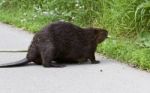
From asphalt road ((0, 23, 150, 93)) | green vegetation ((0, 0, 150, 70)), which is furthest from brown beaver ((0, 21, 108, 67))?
green vegetation ((0, 0, 150, 70))

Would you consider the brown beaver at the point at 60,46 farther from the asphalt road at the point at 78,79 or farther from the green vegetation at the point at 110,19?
the green vegetation at the point at 110,19

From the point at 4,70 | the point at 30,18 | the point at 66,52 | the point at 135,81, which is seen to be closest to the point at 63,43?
the point at 66,52

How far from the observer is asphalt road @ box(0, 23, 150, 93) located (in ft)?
18.2

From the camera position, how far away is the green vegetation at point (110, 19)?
7.16 metres

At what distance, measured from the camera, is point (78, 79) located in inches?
236

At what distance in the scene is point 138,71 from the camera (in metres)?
6.32

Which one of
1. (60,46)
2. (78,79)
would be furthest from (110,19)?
(78,79)

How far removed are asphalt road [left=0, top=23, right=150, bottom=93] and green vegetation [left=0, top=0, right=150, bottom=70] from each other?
26 cm

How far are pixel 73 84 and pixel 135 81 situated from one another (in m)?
0.68

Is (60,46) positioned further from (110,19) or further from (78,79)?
(110,19)

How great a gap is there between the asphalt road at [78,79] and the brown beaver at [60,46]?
0.38 feet

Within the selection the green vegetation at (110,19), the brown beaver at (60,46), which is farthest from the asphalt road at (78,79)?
the green vegetation at (110,19)

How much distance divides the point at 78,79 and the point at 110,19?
9.52ft

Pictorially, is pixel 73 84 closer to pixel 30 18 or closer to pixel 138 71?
pixel 138 71
